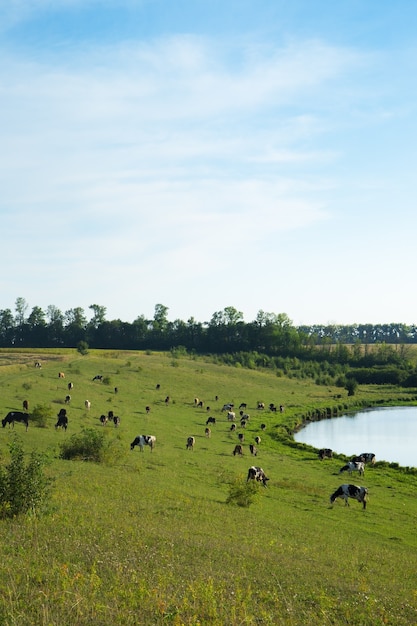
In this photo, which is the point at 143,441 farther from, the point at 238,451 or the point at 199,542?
the point at 199,542

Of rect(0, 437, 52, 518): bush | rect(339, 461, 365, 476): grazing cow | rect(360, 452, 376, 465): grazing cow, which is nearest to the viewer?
rect(0, 437, 52, 518): bush

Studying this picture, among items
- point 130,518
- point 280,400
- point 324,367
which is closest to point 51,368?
point 280,400

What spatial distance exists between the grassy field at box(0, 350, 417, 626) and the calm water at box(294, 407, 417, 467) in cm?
1097

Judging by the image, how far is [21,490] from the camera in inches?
741

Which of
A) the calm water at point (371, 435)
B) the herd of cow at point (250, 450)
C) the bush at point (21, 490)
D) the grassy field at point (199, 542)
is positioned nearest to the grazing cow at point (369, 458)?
the herd of cow at point (250, 450)

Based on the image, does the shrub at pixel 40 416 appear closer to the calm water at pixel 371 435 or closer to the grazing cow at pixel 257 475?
the grazing cow at pixel 257 475

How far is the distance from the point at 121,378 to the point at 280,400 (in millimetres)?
27085

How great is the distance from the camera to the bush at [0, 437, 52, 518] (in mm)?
18594

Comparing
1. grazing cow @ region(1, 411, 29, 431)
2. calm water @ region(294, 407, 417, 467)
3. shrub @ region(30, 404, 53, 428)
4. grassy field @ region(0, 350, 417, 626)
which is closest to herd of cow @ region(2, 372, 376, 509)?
grazing cow @ region(1, 411, 29, 431)

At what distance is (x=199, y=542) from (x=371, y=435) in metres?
59.8

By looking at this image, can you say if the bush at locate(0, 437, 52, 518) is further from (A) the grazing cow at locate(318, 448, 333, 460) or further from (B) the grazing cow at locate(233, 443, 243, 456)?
(A) the grazing cow at locate(318, 448, 333, 460)

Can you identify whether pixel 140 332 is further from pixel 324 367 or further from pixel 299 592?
pixel 299 592

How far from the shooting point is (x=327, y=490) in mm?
37281

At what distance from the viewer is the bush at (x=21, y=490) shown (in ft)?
61.0
